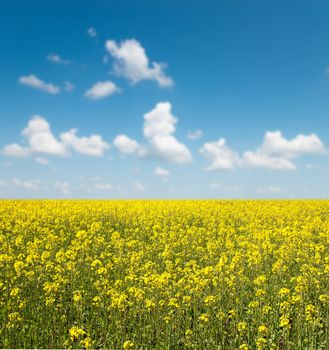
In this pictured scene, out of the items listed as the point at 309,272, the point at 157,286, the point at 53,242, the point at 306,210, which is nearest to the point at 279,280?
the point at 309,272

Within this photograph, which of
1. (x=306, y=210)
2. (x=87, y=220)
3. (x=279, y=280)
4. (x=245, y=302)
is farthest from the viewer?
(x=306, y=210)

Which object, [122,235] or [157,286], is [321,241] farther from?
[157,286]

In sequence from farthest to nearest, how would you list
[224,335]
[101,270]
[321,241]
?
[321,241], [101,270], [224,335]

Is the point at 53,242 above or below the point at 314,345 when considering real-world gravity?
above

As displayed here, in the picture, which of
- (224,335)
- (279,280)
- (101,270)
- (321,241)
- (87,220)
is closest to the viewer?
(224,335)

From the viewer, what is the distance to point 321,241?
16.9 metres

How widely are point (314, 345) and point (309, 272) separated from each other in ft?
9.58

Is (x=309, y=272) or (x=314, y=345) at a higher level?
(x=309, y=272)

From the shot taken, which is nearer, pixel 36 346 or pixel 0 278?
pixel 36 346

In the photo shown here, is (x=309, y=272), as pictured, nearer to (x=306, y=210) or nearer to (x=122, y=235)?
(x=122, y=235)

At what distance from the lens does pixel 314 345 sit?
8.45 m

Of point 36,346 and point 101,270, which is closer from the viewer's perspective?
point 36,346

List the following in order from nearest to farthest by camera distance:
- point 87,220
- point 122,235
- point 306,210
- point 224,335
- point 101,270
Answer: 1. point 224,335
2. point 101,270
3. point 122,235
4. point 87,220
5. point 306,210

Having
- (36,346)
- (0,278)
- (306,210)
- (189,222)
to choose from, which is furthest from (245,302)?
(306,210)
